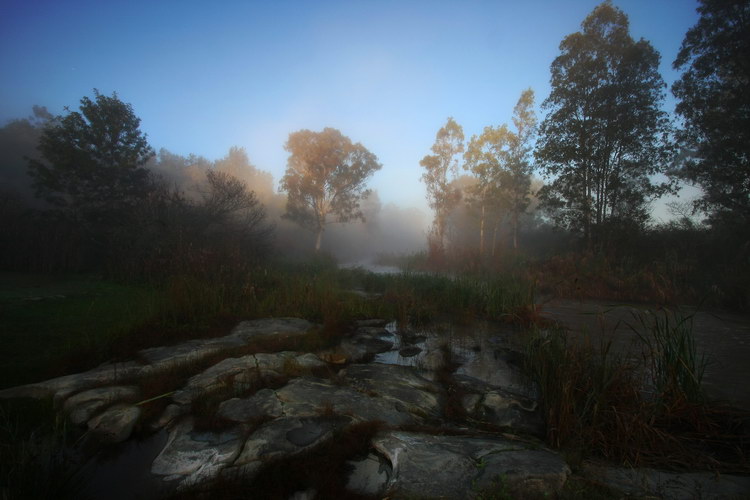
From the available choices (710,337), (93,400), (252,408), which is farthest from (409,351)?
(710,337)

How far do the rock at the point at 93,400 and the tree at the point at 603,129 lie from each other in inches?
624

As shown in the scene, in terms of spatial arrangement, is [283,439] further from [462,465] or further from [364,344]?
[364,344]

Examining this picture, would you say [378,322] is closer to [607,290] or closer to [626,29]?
[607,290]

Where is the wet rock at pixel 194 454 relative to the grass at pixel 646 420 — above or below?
below

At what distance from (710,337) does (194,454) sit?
833 centimetres

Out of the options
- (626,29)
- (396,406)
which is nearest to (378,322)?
(396,406)

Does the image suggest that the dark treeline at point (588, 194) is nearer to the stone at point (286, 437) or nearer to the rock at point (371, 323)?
the rock at point (371, 323)

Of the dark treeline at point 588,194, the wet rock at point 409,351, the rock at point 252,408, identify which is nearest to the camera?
the rock at point 252,408

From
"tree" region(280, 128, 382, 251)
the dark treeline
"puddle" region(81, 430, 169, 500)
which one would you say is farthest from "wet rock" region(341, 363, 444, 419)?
"tree" region(280, 128, 382, 251)

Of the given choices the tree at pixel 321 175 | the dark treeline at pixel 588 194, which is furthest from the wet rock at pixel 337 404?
the tree at pixel 321 175

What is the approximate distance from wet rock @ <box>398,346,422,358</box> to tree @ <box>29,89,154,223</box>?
14.5 meters

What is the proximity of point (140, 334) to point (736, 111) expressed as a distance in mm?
18554

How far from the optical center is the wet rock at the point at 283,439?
2.29m

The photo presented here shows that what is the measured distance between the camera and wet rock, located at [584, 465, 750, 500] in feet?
6.31
